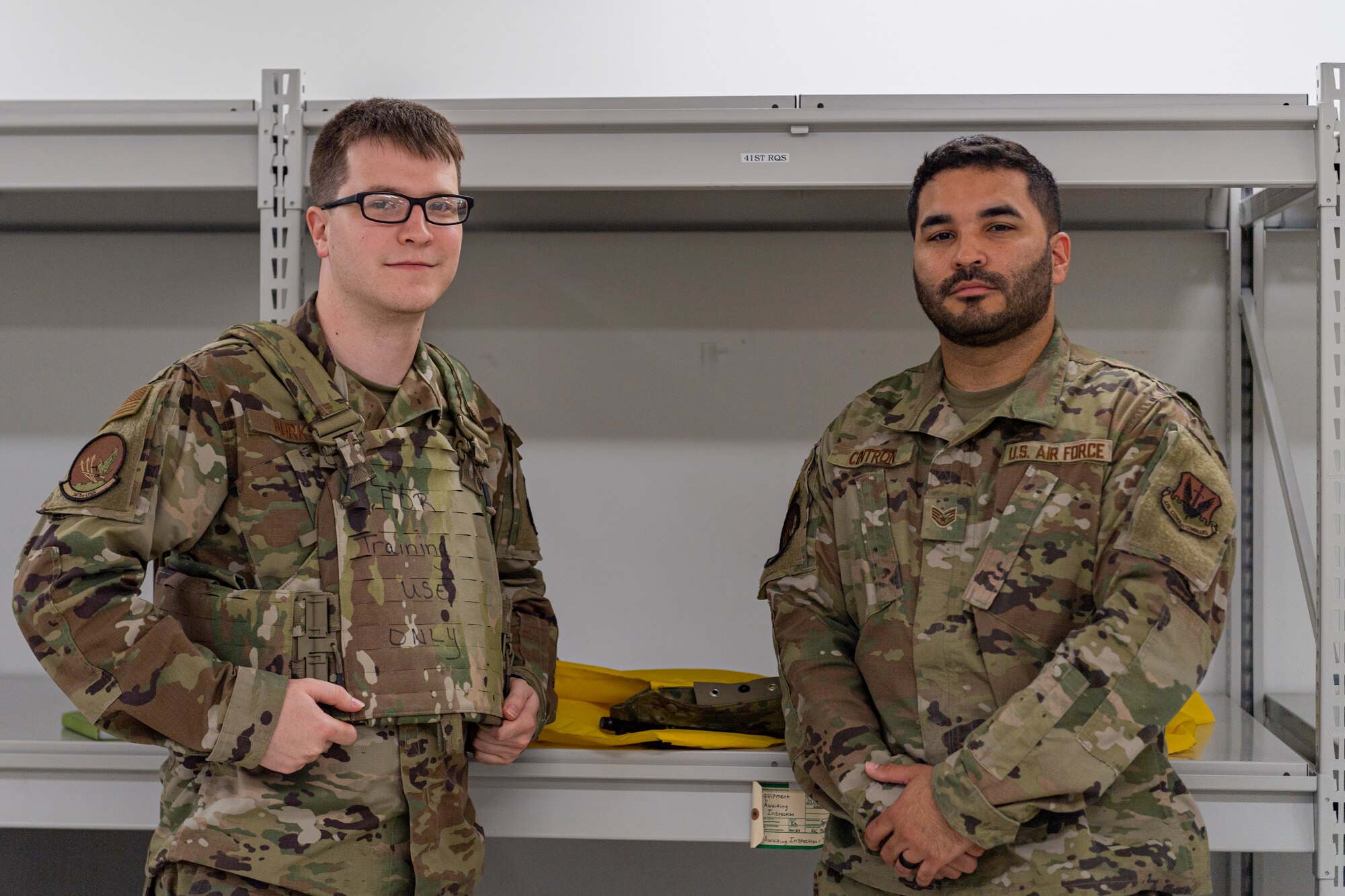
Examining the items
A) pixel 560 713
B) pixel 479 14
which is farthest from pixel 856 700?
pixel 479 14

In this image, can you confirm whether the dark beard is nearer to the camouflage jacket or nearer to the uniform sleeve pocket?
the uniform sleeve pocket

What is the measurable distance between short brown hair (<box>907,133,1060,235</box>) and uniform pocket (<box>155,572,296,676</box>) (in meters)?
0.91

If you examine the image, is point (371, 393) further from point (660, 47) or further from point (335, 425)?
point (660, 47)

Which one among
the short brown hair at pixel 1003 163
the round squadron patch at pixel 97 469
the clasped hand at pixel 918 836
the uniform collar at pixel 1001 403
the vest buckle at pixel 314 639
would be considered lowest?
the clasped hand at pixel 918 836

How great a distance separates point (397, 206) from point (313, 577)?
1.41 feet

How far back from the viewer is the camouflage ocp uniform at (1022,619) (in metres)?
1.13

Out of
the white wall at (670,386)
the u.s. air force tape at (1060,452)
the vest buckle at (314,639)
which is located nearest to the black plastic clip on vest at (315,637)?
the vest buckle at (314,639)

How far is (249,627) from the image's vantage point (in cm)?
117

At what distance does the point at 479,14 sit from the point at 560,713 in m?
1.37

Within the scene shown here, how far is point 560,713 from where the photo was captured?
1583mm

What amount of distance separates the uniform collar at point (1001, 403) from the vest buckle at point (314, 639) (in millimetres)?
701

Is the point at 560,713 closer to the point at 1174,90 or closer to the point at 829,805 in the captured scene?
the point at 829,805

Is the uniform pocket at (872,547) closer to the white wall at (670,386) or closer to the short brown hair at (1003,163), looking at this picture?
the short brown hair at (1003,163)

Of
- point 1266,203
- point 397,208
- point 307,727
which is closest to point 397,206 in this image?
point 397,208
